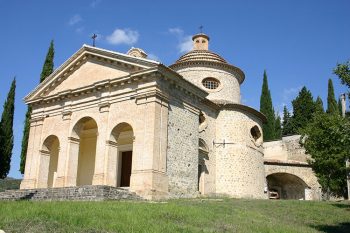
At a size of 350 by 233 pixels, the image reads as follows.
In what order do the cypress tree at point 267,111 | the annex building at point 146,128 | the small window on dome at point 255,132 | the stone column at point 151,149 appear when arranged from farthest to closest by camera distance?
the cypress tree at point 267,111 → the small window on dome at point 255,132 → the annex building at point 146,128 → the stone column at point 151,149

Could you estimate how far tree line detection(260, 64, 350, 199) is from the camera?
1155cm

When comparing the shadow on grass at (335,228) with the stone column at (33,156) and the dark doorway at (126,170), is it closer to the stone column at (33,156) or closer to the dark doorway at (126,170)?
the dark doorway at (126,170)

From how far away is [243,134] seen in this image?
85.0 ft

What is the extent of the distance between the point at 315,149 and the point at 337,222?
11082mm

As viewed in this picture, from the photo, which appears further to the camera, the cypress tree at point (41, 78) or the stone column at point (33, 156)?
the cypress tree at point (41, 78)

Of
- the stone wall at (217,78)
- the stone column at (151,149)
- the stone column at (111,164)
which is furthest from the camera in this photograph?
the stone wall at (217,78)

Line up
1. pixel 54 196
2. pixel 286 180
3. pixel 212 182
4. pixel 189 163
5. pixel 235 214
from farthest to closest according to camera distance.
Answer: pixel 286 180 < pixel 212 182 < pixel 189 163 < pixel 54 196 < pixel 235 214

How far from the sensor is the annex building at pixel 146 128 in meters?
20.1

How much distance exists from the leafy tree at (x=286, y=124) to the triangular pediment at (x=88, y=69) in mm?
29301

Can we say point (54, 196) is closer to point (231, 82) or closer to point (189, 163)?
point (189, 163)

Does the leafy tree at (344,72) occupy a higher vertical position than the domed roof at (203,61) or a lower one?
lower

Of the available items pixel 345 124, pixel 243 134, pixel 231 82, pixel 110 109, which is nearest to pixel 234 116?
pixel 243 134

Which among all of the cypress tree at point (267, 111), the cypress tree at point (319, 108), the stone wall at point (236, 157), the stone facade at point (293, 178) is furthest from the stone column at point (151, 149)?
the cypress tree at point (267, 111)

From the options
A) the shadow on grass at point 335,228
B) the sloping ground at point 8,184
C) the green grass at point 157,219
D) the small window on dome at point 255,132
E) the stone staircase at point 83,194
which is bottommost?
the shadow on grass at point 335,228
